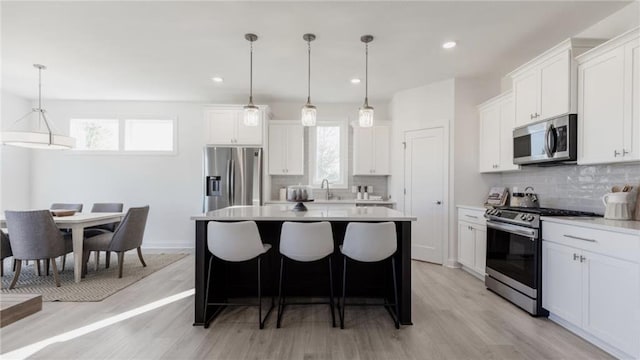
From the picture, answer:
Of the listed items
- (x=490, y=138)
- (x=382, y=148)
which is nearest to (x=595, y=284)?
(x=490, y=138)

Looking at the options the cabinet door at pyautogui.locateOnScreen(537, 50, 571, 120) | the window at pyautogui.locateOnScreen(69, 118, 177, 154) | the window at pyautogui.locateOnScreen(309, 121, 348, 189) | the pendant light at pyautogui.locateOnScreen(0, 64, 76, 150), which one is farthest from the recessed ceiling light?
the pendant light at pyautogui.locateOnScreen(0, 64, 76, 150)

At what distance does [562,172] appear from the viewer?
316 centimetres

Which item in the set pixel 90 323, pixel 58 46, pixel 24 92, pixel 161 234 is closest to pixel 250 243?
pixel 90 323

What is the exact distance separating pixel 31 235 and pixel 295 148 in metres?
3.62

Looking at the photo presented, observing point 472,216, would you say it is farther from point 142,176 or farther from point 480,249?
point 142,176

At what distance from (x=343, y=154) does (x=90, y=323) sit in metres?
4.18

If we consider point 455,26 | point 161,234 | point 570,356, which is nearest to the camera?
point 570,356

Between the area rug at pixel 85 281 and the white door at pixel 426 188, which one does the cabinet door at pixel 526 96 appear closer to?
the white door at pixel 426 188

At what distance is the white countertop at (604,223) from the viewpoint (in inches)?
75.8

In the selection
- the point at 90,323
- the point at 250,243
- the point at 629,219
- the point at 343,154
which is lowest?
the point at 90,323

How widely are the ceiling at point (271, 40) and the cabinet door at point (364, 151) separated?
31.5 inches

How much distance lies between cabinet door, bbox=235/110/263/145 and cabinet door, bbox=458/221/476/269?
11.1ft

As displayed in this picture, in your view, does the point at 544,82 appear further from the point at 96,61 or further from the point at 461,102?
the point at 96,61

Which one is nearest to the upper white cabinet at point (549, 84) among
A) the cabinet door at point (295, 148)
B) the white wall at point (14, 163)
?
the cabinet door at point (295, 148)
